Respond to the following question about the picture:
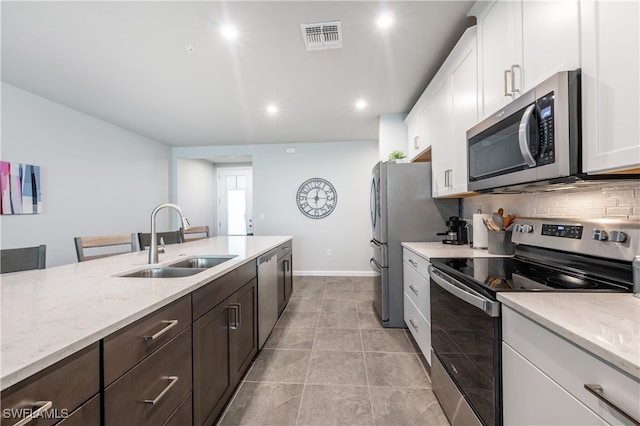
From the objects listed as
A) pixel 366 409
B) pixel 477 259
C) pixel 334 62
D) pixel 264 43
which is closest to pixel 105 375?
pixel 366 409

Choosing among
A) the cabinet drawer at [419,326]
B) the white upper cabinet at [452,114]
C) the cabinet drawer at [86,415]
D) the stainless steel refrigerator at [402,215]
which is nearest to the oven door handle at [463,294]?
the cabinet drawer at [419,326]

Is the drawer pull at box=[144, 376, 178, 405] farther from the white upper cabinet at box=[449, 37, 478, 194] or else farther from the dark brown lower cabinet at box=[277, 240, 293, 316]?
the white upper cabinet at box=[449, 37, 478, 194]

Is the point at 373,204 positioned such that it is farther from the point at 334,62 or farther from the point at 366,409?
the point at 366,409

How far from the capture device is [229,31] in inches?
77.6

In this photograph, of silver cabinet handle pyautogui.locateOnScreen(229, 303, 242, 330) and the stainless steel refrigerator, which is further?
the stainless steel refrigerator

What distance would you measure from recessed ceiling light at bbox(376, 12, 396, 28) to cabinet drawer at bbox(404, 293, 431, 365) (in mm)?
2158

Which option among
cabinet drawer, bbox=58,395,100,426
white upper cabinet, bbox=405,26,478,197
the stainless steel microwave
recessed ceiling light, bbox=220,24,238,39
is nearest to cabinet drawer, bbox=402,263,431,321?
white upper cabinet, bbox=405,26,478,197

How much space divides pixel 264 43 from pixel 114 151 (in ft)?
10.9

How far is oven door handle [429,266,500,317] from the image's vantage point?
1019 mm

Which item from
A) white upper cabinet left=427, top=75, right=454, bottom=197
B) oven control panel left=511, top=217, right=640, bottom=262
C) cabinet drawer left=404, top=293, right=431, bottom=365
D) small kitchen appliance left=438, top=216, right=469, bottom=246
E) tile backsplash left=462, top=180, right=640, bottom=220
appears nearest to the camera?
oven control panel left=511, top=217, right=640, bottom=262

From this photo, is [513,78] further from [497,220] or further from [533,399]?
[533,399]

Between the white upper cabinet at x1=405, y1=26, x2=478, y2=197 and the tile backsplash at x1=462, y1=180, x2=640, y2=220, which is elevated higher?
the white upper cabinet at x1=405, y1=26, x2=478, y2=197

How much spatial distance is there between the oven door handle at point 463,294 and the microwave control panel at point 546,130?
0.63 m

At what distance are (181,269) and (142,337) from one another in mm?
796
